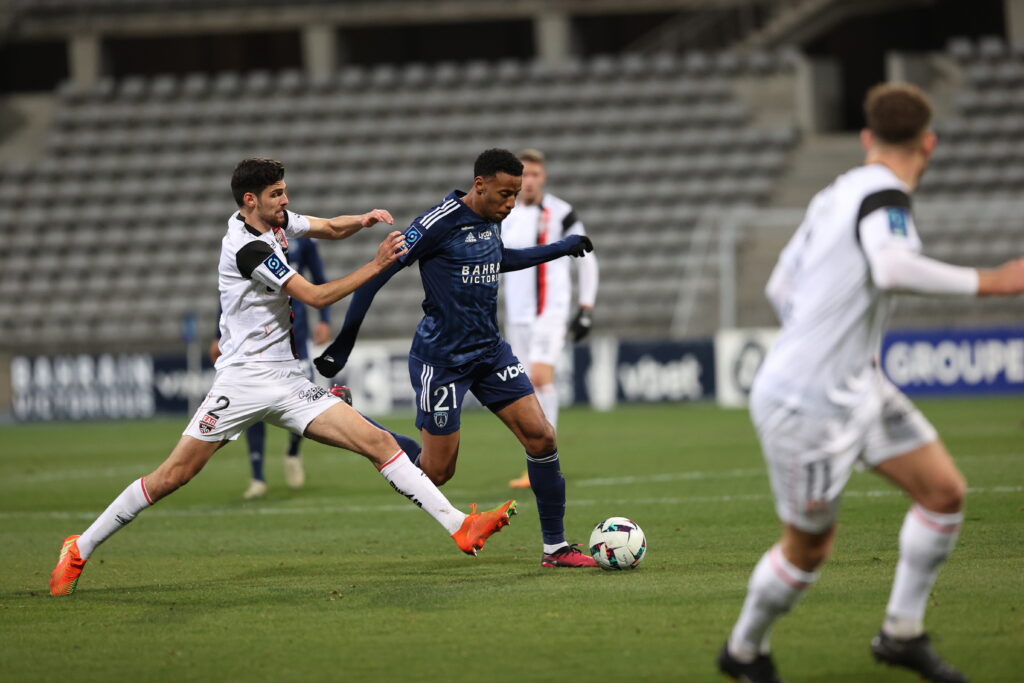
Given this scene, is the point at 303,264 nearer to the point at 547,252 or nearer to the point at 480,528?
the point at 547,252

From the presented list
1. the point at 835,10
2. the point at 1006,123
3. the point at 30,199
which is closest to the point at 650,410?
the point at 1006,123

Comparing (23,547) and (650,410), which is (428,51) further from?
(23,547)

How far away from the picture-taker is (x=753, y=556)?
765 centimetres

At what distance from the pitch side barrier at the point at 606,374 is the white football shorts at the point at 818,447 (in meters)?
15.9

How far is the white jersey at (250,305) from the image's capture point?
7.11 meters

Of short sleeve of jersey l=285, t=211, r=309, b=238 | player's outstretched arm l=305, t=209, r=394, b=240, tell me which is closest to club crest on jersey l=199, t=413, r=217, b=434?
short sleeve of jersey l=285, t=211, r=309, b=238

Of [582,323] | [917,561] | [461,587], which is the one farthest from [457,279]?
[582,323]

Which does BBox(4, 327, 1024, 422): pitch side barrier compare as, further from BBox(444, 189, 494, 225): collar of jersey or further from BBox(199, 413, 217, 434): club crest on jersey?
BBox(199, 413, 217, 434): club crest on jersey

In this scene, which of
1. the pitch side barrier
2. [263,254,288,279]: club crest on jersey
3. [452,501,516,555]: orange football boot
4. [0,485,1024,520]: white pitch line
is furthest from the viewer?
the pitch side barrier

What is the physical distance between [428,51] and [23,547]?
2540 centimetres

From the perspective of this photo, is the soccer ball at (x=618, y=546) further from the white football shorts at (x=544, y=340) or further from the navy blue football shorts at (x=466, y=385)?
the white football shorts at (x=544, y=340)

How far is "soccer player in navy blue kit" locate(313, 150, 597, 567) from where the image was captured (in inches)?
296

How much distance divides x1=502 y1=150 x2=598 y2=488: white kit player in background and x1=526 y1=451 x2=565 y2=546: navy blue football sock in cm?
366

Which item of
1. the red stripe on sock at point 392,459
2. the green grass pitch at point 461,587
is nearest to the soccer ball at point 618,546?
the green grass pitch at point 461,587
